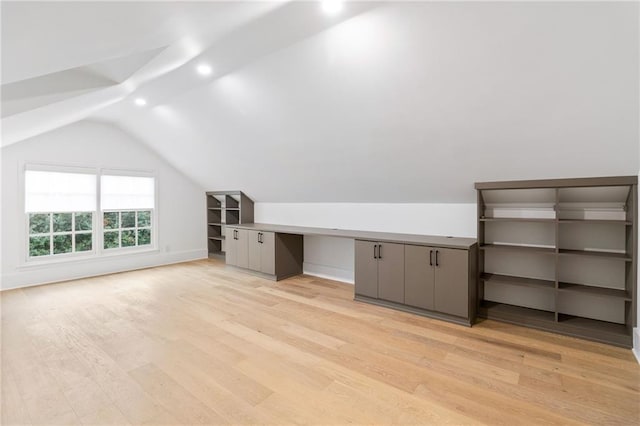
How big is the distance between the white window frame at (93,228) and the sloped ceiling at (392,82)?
6.02 feet

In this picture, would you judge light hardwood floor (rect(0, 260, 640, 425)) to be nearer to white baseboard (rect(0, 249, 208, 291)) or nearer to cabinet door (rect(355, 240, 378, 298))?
cabinet door (rect(355, 240, 378, 298))

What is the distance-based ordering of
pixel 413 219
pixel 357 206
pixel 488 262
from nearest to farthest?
1. pixel 488 262
2. pixel 413 219
3. pixel 357 206

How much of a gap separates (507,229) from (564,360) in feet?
4.94

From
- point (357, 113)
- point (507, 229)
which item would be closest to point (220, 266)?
point (357, 113)

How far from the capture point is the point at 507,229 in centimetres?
366

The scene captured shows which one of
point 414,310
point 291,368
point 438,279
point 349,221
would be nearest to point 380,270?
point 414,310

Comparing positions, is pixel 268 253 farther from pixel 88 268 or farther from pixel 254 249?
pixel 88 268

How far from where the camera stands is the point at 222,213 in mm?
7262

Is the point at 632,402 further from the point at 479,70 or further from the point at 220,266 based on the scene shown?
the point at 220,266

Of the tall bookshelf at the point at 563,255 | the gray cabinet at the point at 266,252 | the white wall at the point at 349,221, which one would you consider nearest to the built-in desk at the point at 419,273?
the white wall at the point at 349,221

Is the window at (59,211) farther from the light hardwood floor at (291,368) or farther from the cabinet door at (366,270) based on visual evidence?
the cabinet door at (366,270)

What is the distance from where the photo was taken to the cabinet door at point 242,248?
5512 mm

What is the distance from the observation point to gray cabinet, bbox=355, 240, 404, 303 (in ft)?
12.3

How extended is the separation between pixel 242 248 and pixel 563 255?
4588 mm
